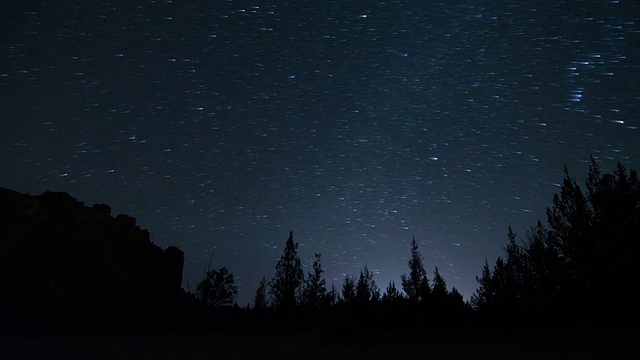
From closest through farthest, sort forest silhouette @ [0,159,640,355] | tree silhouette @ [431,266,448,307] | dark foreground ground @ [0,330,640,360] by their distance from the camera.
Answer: dark foreground ground @ [0,330,640,360]
forest silhouette @ [0,159,640,355]
tree silhouette @ [431,266,448,307]

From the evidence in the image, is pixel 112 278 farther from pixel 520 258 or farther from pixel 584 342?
pixel 520 258

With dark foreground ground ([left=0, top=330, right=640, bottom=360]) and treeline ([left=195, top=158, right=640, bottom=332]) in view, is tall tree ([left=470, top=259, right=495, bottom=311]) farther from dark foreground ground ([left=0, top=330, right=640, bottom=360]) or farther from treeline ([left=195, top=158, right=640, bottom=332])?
dark foreground ground ([left=0, top=330, right=640, bottom=360])

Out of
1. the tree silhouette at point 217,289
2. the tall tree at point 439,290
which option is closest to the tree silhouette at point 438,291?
the tall tree at point 439,290

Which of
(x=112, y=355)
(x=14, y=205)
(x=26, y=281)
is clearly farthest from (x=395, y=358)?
(x=14, y=205)

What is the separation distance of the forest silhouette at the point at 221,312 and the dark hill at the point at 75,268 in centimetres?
6

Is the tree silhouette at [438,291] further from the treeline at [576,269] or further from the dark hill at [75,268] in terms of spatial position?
the dark hill at [75,268]

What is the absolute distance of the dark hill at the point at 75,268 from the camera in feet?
71.2

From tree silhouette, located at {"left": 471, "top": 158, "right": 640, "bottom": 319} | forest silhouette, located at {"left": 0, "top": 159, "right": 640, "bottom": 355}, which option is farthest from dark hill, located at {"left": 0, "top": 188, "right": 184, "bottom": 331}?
tree silhouette, located at {"left": 471, "top": 158, "right": 640, "bottom": 319}

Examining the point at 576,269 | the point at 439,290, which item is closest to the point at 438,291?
the point at 439,290

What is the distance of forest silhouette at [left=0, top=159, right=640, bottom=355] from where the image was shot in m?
21.3

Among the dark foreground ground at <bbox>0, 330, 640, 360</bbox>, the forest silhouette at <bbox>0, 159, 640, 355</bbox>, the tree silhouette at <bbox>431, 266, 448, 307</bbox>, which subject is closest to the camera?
the dark foreground ground at <bbox>0, 330, 640, 360</bbox>

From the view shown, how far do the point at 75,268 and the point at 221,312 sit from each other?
43.3 feet

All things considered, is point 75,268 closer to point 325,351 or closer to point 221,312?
point 221,312

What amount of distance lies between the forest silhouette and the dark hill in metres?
0.06
